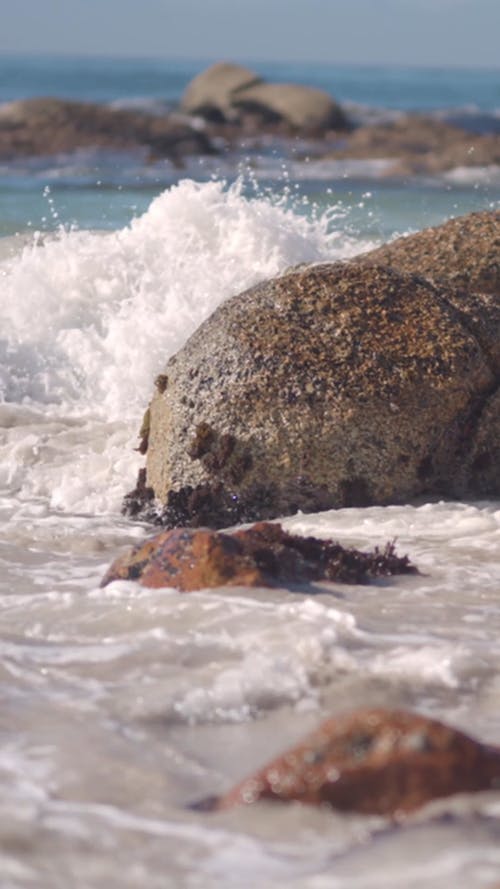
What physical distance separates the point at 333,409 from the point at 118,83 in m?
84.5

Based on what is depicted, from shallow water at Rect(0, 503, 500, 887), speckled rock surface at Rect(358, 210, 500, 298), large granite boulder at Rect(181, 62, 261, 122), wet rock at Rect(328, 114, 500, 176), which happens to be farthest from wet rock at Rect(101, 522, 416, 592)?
large granite boulder at Rect(181, 62, 261, 122)

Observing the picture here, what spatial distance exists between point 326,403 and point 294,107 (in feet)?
119

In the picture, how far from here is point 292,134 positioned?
38750mm

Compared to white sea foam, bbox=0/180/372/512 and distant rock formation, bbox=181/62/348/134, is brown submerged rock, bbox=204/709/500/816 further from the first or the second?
distant rock formation, bbox=181/62/348/134

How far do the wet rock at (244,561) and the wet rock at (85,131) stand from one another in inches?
1176

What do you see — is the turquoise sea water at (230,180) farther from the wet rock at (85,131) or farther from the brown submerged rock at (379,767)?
the brown submerged rock at (379,767)

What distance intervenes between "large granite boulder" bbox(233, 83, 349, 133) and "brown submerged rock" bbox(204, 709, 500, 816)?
37.4m

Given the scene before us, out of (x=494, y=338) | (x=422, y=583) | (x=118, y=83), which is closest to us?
(x=422, y=583)

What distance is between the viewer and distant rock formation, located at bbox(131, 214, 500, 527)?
19.3ft

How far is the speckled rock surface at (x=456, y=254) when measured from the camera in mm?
6891

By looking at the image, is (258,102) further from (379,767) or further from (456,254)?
(379,767)

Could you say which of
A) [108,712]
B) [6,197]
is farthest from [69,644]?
[6,197]

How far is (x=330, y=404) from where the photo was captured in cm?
586

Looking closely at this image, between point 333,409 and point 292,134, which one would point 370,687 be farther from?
point 292,134
